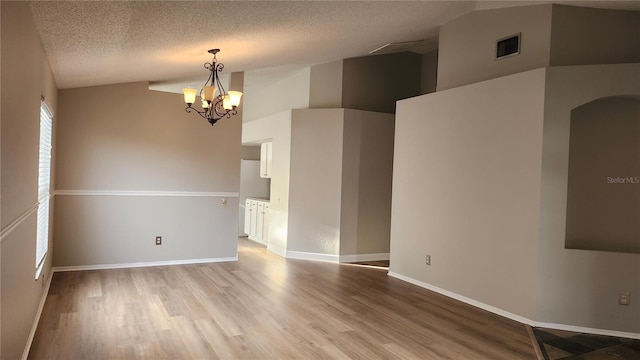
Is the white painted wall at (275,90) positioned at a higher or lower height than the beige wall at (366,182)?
higher

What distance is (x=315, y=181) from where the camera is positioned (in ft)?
22.6

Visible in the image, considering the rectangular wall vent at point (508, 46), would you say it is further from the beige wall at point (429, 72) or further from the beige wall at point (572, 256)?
the beige wall at point (429, 72)

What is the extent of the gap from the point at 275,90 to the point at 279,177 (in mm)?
1913

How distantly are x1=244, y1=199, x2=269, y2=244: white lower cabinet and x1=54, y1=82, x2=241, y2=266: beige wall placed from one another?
4.99 ft

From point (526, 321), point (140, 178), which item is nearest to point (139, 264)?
point (140, 178)

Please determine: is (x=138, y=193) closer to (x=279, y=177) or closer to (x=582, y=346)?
(x=279, y=177)

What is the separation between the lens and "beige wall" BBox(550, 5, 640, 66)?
4293 millimetres

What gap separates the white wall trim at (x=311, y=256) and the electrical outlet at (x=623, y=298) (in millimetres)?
3809

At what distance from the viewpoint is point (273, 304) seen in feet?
14.8

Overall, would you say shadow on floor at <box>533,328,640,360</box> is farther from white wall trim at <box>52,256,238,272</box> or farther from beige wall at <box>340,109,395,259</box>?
white wall trim at <box>52,256,238,272</box>

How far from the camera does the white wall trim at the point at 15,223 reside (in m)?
2.03

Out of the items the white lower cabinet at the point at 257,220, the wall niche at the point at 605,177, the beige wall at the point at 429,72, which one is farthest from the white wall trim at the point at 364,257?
the wall niche at the point at 605,177

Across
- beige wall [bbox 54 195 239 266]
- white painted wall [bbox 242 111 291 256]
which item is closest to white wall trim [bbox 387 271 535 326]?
white painted wall [bbox 242 111 291 256]

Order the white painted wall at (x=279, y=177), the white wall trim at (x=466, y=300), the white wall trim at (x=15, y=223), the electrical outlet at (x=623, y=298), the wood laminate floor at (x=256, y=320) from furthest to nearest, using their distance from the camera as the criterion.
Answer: the white painted wall at (x=279, y=177) → the white wall trim at (x=466, y=300) → the electrical outlet at (x=623, y=298) → the wood laminate floor at (x=256, y=320) → the white wall trim at (x=15, y=223)
